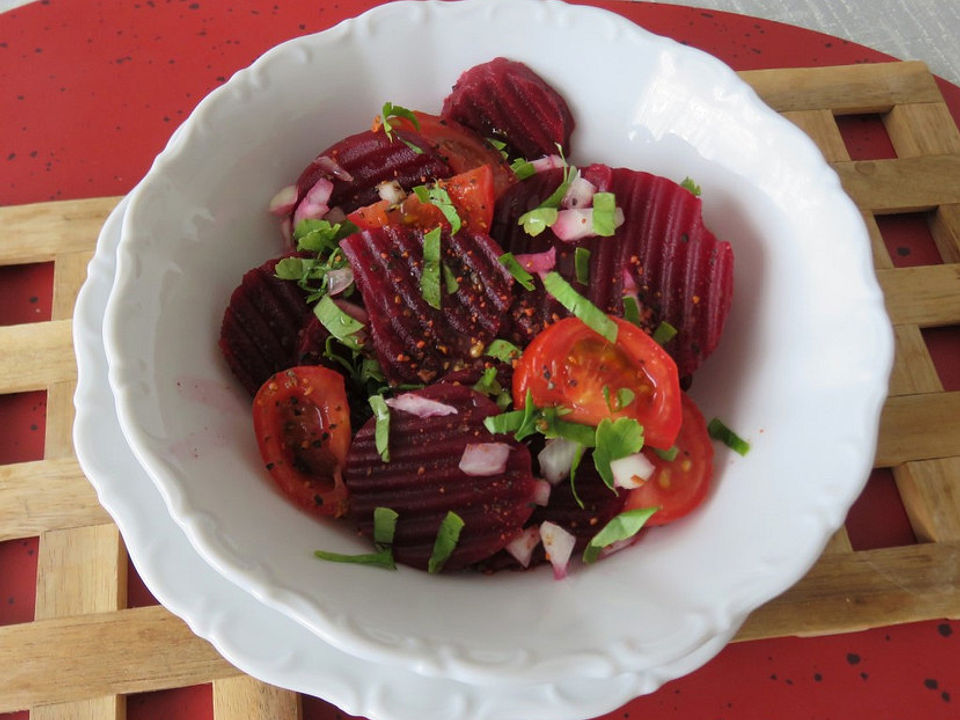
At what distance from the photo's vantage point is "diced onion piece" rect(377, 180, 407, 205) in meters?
1.31

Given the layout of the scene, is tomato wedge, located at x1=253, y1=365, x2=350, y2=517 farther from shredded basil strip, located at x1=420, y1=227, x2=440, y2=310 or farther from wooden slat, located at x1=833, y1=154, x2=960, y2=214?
wooden slat, located at x1=833, y1=154, x2=960, y2=214

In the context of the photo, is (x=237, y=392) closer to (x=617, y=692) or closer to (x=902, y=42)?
(x=617, y=692)

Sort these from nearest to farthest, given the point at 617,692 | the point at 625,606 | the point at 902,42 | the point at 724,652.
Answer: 1. the point at 625,606
2. the point at 617,692
3. the point at 724,652
4. the point at 902,42

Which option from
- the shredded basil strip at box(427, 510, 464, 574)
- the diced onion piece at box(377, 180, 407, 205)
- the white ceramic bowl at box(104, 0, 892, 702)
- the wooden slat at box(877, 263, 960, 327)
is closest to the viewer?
the white ceramic bowl at box(104, 0, 892, 702)

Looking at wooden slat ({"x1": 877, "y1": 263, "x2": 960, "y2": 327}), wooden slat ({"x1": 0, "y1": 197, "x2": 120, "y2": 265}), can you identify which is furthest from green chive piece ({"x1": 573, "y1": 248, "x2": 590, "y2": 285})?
wooden slat ({"x1": 0, "y1": 197, "x2": 120, "y2": 265})

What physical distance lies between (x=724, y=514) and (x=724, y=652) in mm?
361

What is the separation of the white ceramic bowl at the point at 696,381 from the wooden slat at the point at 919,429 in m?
0.39

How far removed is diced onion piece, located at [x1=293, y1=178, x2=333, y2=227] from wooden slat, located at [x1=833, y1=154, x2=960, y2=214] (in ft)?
3.49

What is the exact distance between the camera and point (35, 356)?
5.05ft

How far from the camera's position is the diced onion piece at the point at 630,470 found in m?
1.13

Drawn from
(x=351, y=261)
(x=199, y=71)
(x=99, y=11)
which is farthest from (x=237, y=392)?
(x=99, y=11)

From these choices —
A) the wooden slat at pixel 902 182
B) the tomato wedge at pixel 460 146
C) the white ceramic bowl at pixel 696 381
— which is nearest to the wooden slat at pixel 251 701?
the white ceramic bowl at pixel 696 381

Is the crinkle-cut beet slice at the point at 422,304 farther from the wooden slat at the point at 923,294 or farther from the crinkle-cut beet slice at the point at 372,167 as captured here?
the wooden slat at the point at 923,294

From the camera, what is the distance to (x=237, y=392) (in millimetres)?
1241
